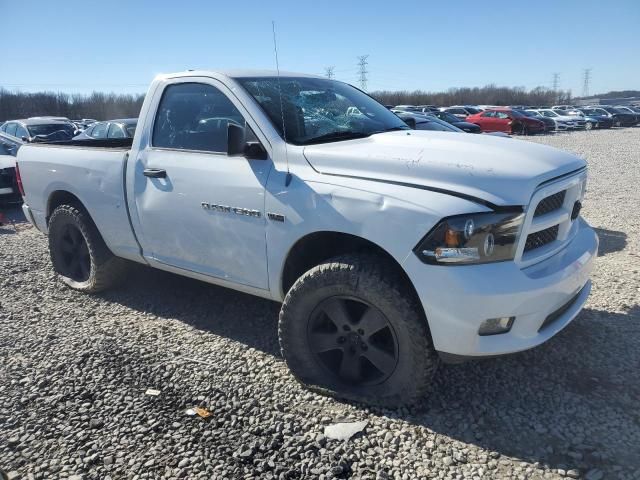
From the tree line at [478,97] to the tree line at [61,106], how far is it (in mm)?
32316

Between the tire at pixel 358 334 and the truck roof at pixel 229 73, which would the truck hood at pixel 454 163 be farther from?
the truck roof at pixel 229 73

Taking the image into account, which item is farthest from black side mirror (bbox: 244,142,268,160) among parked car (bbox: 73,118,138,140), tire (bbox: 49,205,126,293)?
parked car (bbox: 73,118,138,140)

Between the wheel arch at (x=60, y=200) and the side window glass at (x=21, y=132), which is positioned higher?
the side window glass at (x=21, y=132)

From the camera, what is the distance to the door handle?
12.1 feet

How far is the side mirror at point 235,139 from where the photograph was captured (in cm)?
316

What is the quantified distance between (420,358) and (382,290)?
43 cm

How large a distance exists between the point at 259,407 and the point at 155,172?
1.89 m

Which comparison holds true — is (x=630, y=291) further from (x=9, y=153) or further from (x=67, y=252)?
(x=9, y=153)

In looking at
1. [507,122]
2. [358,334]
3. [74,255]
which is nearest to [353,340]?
[358,334]

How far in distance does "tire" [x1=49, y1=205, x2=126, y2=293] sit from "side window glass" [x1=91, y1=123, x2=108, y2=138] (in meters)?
7.64

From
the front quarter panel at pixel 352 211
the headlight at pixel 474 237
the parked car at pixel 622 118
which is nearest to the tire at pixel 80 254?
the front quarter panel at pixel 352 211

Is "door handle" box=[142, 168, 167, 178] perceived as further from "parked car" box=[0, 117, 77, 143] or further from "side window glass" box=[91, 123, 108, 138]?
"parked car" box=[0, 117, 77, 143]

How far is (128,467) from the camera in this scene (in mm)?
2533

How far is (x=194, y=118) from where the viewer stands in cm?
375
